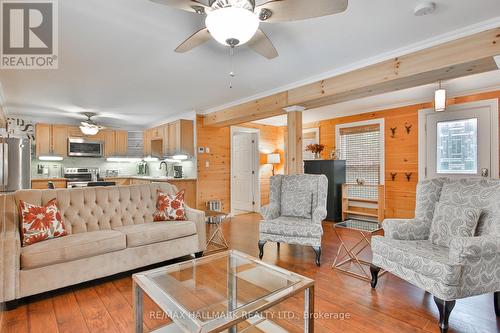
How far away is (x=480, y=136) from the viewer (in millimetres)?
4098

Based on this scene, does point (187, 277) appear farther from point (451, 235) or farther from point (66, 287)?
point (451, 235)

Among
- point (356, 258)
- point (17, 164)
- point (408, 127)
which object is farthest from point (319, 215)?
point (17, 164)

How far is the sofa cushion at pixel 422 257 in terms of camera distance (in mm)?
1793

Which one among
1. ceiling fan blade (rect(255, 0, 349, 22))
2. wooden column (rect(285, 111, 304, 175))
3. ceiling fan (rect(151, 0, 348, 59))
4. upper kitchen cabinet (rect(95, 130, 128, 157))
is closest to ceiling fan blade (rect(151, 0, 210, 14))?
ceiling fan (rect(151, 0, 348, 59))

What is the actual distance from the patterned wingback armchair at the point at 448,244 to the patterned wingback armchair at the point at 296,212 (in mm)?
806

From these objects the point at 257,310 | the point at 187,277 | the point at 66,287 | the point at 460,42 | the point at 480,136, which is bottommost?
the point at 66,287

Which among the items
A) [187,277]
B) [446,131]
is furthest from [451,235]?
[446,131]

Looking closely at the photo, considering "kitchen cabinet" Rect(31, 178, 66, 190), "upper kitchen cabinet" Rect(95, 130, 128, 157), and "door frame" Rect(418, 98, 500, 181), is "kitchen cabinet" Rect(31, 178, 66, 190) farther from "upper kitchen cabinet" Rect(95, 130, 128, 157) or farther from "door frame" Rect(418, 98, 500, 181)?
"door frame" Rect(418, 98, 500, 181)

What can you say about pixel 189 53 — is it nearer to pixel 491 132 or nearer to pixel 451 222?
pixel 451 222

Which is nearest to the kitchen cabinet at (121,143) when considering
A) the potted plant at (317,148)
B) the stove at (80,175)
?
the stove at (80,175)

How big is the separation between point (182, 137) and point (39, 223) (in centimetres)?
352

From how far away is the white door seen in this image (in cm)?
648

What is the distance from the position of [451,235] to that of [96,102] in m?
5.82

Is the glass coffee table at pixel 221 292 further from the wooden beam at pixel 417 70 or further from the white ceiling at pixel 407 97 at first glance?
the white ceiling at pixel 407 97
